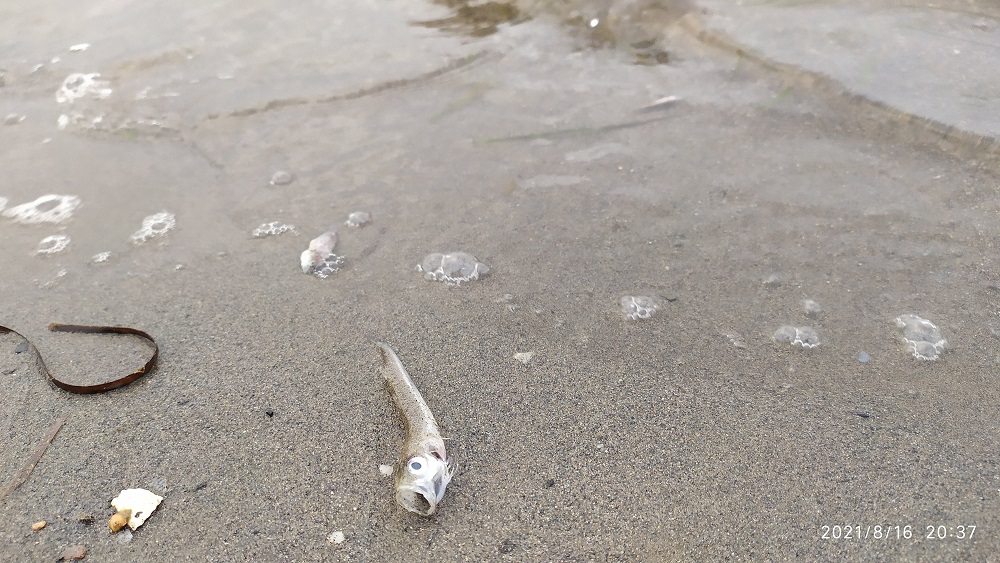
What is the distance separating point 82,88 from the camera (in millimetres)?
4820

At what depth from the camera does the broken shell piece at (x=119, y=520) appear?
6.46 ft

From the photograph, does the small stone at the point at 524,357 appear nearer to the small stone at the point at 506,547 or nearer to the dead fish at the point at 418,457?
the dead fish at the point at 418,457

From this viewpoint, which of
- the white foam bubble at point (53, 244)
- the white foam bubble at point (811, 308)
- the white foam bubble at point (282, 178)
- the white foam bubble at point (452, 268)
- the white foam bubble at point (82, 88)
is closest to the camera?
the white foam bubble at point (811, 308)

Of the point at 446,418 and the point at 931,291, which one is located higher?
the point at 931,291

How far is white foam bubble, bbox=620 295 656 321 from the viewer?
2715 millimetres

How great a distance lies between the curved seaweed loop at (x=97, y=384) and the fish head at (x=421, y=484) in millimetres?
1244

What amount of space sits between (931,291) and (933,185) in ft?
2.76

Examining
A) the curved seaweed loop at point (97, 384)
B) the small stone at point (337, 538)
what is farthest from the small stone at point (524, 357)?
the curved seaweed loop at point (97, 384)

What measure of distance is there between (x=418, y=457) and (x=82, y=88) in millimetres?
4603

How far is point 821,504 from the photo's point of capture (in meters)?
1.96

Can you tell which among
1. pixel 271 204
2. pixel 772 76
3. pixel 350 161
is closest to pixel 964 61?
pixel 772 76

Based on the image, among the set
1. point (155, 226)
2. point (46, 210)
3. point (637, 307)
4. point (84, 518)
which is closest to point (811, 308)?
point (637, 307)

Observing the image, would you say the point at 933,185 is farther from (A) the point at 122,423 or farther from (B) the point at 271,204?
(A) the point at 122,423

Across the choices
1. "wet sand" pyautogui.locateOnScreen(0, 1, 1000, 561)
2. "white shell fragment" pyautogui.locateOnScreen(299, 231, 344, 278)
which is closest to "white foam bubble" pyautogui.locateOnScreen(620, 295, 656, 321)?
"wet sand" pyautogui.locateOnScreen(0, 1, 1000, 561)
